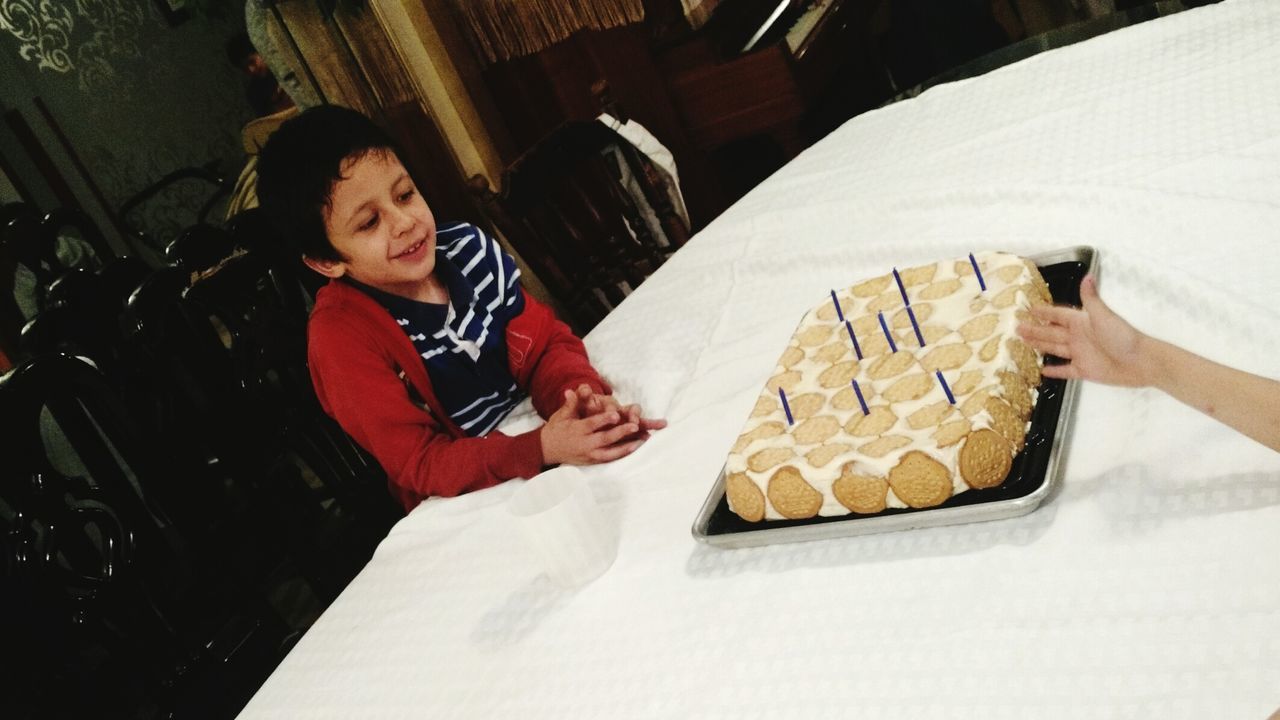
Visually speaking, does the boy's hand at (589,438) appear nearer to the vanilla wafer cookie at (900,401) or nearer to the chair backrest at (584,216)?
the vanilla wafer cookie at (900,401)

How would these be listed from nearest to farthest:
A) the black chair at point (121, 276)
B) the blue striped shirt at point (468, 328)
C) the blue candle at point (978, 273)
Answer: the blue candle at point (978, 273), the blue striped shirt at point (468, 328), the black chair at point (121, 276)

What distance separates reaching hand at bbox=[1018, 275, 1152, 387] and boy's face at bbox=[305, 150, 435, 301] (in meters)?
0.93

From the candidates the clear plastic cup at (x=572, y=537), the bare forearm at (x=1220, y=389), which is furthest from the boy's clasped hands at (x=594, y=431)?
the bare forearm at (x=1220, y=389)

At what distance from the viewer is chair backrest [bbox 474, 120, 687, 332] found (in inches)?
78.4

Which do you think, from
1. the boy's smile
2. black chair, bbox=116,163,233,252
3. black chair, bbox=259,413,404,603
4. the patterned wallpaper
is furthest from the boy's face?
the patterned wallpaper

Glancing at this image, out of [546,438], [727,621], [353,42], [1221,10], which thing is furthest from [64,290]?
[1221,10]

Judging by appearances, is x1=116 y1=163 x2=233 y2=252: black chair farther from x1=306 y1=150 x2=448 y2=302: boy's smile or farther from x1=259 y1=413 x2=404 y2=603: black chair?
x1=306 y1=150 x2=448 y2=302: boy's smile

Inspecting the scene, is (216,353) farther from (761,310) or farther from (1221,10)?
(1221,10)

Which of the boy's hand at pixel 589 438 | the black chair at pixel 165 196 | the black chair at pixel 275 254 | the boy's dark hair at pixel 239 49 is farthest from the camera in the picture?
the boy's dark hair at pixel 239 49

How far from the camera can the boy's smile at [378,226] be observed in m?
1.39

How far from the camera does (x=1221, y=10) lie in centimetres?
143

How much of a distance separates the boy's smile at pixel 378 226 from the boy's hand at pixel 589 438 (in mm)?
405

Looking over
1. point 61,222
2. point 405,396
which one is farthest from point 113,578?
point 61,222

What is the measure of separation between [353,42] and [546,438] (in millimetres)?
2110
